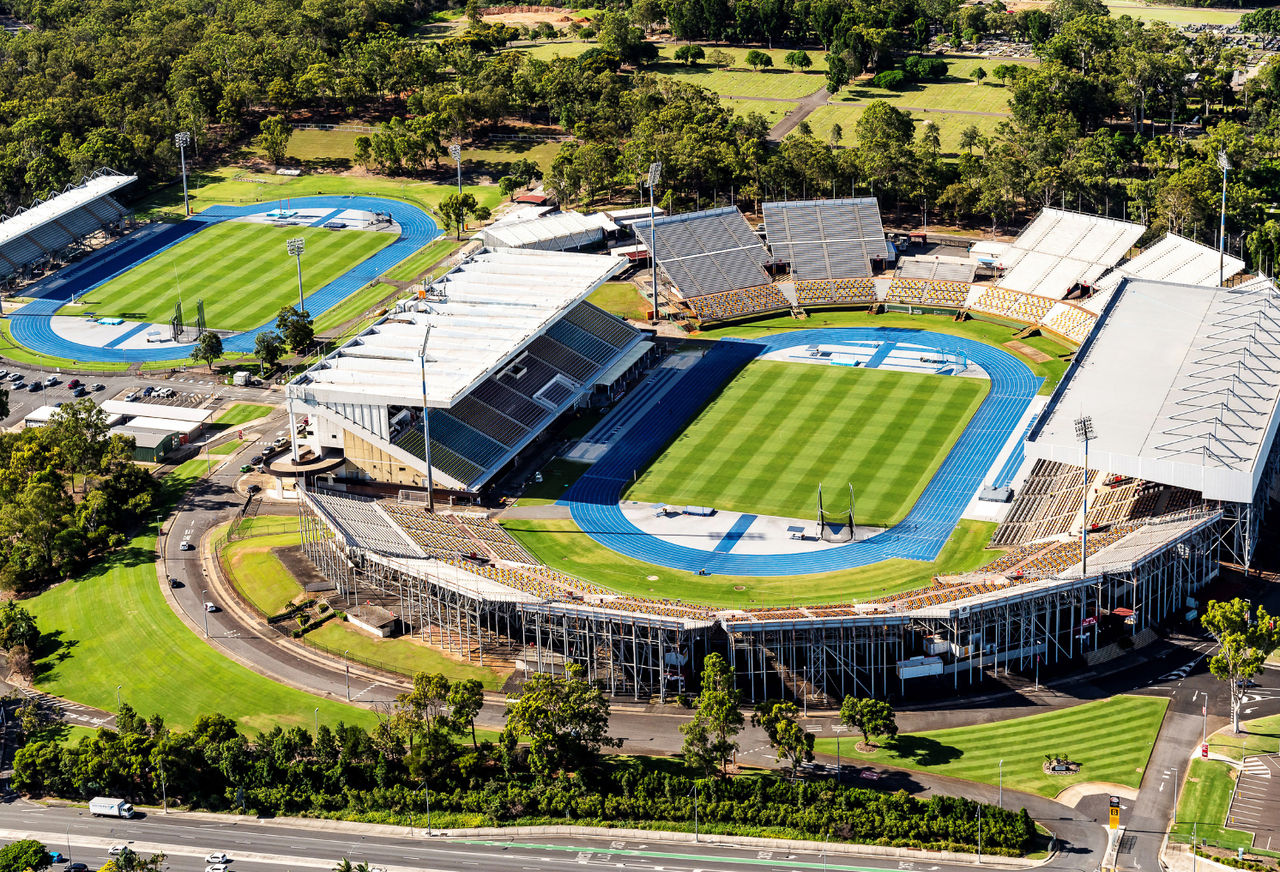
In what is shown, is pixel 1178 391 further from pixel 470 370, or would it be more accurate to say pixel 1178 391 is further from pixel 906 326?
pixel 470 370

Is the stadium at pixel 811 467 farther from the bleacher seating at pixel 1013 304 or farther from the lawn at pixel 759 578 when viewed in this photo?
the lawn at pixel 759 578

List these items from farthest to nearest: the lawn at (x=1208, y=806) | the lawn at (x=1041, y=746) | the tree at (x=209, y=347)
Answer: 1. the tree at (x=209, y=347)
2. the lawn at (x=1041, y=746)
3. the lawn at (x=1208, y=806)

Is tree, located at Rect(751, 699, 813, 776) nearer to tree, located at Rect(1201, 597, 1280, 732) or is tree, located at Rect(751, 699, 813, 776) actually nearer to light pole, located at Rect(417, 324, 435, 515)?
tree, located at Rect(1201, 597, 1280, 732)

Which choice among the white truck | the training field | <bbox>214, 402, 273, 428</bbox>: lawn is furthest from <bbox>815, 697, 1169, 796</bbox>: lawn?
<bbox>214, 402, 273, 428</bbox>: lawn

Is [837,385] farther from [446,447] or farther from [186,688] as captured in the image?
[186,688]

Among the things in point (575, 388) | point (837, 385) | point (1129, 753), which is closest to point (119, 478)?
point (575, 388)

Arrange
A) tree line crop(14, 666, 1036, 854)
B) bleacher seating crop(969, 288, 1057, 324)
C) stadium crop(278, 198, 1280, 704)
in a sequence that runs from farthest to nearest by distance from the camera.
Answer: bleacher seating crop(969, 288, 1057, 324) < stadium crop(278, 198, 1280, 704) < tree line crop(14, 666, 1036, 854)

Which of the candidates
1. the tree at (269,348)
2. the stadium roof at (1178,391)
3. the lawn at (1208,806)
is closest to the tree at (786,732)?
the lawn at (1208,806)
